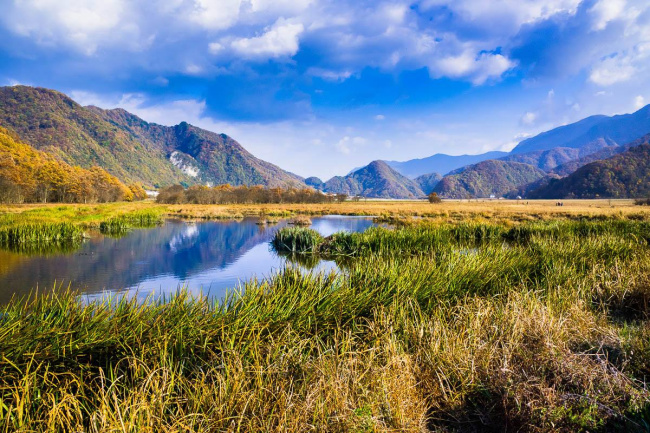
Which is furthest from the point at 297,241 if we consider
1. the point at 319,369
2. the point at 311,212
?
the point at 311,212

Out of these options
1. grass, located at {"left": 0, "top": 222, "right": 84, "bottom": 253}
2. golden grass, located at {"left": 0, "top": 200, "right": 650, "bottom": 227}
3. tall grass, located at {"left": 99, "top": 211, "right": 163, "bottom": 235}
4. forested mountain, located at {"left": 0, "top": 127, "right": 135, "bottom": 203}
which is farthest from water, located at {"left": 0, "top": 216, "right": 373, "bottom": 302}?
forested mountain, located at {"left": 0, "top": 127, "right": 135, "bottom": 203}

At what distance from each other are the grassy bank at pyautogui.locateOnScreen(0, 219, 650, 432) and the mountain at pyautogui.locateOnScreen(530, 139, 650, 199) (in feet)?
447

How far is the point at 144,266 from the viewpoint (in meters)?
15.4

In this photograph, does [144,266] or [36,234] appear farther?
[36,234]

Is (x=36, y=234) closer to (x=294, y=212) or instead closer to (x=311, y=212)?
(x=294, y=212)

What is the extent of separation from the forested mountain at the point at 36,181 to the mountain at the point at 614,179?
147670 mm

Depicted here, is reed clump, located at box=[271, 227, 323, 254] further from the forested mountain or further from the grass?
the forested mountain

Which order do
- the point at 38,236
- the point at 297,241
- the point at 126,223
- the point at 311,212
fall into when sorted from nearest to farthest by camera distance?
the point at 297,241 < the point at 38,236 < the point at 126,223 < the point at 311,212

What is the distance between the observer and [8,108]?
172125 millimetres

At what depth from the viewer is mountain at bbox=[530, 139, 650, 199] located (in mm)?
114625

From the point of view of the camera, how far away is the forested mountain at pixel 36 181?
56938mm

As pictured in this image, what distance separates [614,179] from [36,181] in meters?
166

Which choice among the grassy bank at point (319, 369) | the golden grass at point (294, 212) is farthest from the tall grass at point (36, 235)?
the grassy bank at point (319, 369)

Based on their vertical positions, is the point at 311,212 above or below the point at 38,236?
below
